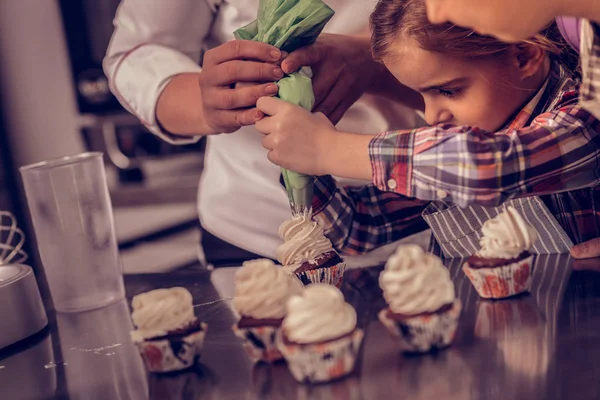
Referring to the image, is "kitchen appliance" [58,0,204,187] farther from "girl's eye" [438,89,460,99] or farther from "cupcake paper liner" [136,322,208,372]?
"cupcake paper liner" [136,322,208,372]

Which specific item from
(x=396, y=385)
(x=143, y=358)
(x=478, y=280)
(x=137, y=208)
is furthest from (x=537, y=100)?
(x=137, y=208)

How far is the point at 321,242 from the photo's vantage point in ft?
4.02

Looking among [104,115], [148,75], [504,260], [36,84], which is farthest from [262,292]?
[36,84]

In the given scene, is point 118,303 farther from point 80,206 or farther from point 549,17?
point 549,17

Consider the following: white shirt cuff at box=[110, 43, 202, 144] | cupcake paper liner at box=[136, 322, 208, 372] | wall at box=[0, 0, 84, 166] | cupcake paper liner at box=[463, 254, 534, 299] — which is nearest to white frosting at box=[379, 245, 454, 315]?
cupcake paper liner at box=[463, 254, 534, 299]

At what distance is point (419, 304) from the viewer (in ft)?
2.99

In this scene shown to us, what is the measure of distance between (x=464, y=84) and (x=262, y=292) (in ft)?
1.83

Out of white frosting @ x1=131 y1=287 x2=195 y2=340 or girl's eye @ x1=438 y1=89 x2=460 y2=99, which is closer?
white frosting @ x1=131 y1=287 x2=195 y2=340

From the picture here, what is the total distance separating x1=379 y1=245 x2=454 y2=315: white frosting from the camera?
35.9 inches

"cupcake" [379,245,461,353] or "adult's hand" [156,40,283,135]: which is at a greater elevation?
"adult's hand" [156,40,283,135]

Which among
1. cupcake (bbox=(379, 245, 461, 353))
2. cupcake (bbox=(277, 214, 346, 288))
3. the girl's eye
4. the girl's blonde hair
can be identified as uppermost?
the girl's blonde hair

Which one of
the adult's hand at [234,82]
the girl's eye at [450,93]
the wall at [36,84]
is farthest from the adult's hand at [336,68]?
the wall at [36,84]

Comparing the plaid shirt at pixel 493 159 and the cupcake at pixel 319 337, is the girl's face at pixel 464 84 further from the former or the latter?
the cupcake at pixel 319 337

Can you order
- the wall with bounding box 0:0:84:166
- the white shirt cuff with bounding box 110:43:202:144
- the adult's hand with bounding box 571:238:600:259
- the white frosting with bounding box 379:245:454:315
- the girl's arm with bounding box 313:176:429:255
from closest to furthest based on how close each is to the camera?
the white frosting with bounding box 379:245:454:315 < the adult's hand with bounding box 571:238:600:259 < the girl's arm with bounding box 313:176:429:255 < the white shirt cuff with bounding box 110:43:202:144 < the wall with bounding box 0:0:84:166
